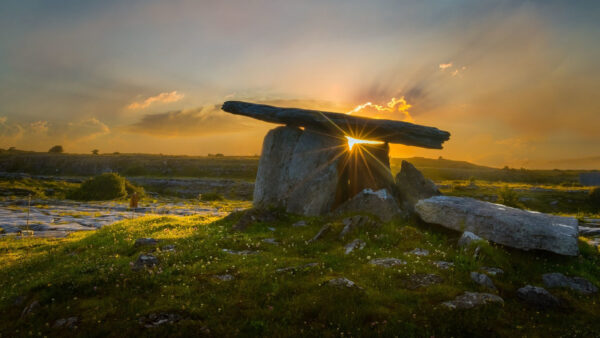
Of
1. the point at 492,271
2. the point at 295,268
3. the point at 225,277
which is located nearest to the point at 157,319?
the point at 225,277

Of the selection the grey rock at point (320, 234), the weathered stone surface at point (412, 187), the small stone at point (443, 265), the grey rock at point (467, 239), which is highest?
the weathered stone surface at point (412, 187)

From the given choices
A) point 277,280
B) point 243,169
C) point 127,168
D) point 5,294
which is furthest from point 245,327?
point 127,168

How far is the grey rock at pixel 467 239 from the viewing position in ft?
39.5

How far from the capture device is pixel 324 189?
19.8 m

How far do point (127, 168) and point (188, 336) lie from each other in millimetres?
88534

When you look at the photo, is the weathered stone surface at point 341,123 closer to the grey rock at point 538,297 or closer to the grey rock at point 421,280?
the grey rock at point 421,280

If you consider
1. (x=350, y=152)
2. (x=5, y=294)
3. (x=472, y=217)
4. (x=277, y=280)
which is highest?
(x=350, y=152)

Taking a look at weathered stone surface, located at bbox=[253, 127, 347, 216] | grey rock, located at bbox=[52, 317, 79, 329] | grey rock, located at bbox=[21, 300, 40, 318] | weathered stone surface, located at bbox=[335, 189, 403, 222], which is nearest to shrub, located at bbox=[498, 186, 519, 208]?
weathered stone surface, located at bbox=[335, 189, 403, 222]

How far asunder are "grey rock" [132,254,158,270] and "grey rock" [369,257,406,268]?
6.95m


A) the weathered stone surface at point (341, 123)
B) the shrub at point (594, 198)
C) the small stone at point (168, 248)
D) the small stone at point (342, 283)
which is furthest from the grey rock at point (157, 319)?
the shrub at point (594, 198)

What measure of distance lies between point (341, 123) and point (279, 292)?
14.1 metres

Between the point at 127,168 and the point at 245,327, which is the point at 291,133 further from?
the point at 127,168

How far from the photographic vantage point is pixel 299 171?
20.4 meters

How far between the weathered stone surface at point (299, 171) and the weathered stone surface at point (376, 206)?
5.49 feet
